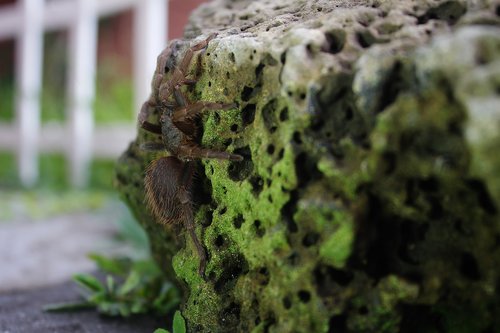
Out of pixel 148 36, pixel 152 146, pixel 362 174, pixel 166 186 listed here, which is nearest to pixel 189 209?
pixel 166 186

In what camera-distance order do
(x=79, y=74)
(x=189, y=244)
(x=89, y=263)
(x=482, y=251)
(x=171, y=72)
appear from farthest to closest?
(x=79, y=74), (x=89, y=263), (x=171, y=72), (x=189, y=244), (x=482, y=251)

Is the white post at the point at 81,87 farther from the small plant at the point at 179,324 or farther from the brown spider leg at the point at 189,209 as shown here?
the small plant at the point at 179,324

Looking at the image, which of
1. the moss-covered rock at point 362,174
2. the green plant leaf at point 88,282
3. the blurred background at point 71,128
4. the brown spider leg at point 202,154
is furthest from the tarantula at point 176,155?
the blurred background at point 71,128

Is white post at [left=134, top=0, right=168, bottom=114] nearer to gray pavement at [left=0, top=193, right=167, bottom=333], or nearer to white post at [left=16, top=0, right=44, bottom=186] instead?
gray pavement at [left=0, top=193, right=167, bottom=333]

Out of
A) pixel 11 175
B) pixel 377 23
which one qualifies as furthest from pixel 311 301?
pixel 11 175

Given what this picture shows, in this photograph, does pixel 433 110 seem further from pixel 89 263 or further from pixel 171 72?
pixel 89 263

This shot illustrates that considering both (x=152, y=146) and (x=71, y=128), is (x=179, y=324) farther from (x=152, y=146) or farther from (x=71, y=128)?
(x=71, y=128)
